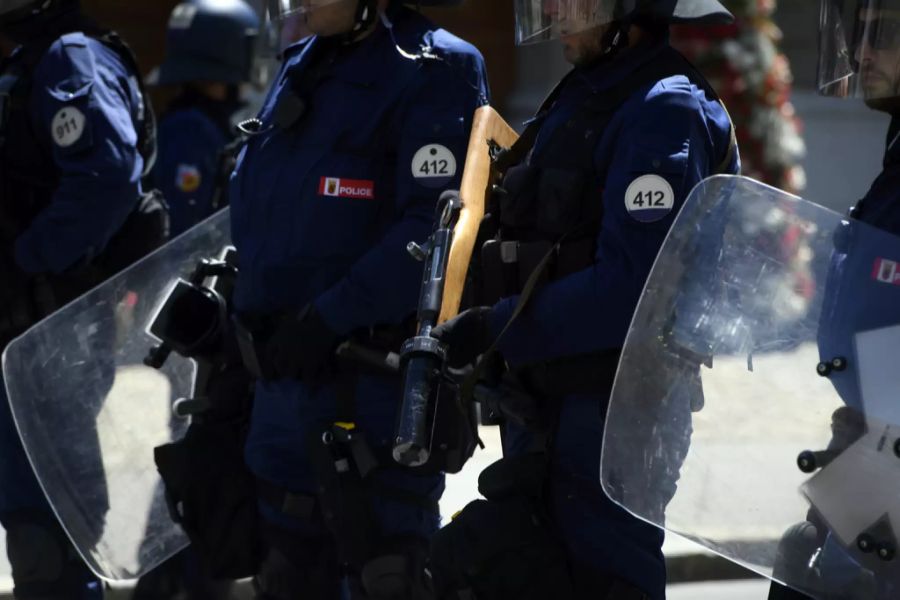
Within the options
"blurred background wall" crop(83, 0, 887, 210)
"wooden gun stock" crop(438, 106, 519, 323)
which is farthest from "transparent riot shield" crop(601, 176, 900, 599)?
"blurred background wall" crop(83, 0, 887, 210)

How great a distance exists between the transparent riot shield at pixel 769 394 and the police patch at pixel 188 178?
3193mm

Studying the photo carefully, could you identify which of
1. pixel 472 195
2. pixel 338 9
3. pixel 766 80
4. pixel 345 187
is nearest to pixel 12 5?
pixel 338 9

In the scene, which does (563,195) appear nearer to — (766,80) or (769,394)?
(769,394)

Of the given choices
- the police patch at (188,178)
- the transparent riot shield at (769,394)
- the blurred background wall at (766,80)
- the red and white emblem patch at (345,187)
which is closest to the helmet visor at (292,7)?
the red and white emblem patch at (345,187)

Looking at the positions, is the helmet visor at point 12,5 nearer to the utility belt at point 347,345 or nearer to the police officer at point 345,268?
the police officer at point 345,268

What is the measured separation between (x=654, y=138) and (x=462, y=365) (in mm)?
542

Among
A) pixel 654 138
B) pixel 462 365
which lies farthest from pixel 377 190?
pixel 654 138

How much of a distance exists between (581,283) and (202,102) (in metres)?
3.24

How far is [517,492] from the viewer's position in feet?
9.00

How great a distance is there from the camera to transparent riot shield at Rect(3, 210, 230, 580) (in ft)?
11.6

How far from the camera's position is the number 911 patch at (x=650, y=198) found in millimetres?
2547

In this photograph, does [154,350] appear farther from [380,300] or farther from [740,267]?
[740,267]

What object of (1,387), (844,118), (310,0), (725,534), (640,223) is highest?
(310,0)

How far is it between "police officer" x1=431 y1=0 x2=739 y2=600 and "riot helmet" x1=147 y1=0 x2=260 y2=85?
119 inches
